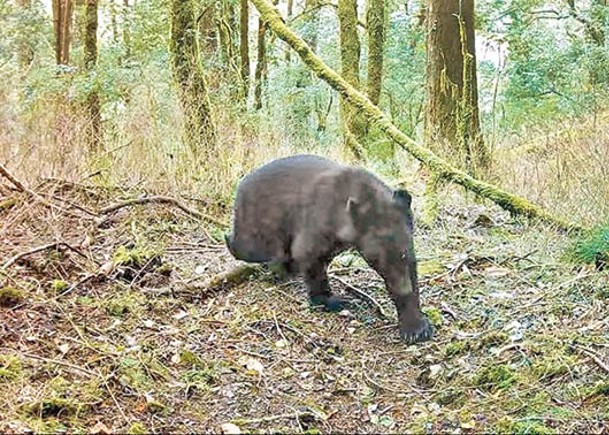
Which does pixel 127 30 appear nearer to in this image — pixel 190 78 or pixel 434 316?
pixel 190 78

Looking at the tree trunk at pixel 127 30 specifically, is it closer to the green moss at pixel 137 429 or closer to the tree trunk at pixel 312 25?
the tree trunk at pixel 312 25

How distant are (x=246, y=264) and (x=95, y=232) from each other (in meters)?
1.22

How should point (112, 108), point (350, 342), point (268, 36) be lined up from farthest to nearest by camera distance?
point (268, 36)
point (112, 108)
point (350, 342)

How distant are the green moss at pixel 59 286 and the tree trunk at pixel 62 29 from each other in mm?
8161

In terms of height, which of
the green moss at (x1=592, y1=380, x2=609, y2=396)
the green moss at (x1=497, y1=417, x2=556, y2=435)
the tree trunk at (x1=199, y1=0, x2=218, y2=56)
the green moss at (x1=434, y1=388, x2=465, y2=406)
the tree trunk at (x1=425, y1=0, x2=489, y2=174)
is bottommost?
the green moss at (x1=434, y1=388, x2=465, y2=406)

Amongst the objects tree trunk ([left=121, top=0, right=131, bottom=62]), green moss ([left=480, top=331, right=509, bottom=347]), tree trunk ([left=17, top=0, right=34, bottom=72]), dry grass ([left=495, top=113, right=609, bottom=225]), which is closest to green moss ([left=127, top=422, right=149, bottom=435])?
green moss ([left=480, top=331, right=509, bottom=347])

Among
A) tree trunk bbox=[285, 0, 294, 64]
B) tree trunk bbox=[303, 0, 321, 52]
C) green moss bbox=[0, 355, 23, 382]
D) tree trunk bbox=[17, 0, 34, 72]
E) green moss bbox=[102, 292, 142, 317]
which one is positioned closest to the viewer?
green moss bbox=[0, 355, 23, 382]

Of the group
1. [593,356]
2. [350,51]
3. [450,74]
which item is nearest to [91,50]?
[350,51]

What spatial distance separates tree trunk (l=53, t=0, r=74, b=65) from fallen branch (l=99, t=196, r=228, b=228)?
21.9 feet

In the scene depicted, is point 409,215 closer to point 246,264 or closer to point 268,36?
point 246,264

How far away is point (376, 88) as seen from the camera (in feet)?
45.4

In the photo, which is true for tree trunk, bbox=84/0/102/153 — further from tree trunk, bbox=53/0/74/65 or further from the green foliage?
the green foliage

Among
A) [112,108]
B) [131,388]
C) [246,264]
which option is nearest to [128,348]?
[131,388]

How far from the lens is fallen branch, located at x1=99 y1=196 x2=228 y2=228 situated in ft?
17.6
